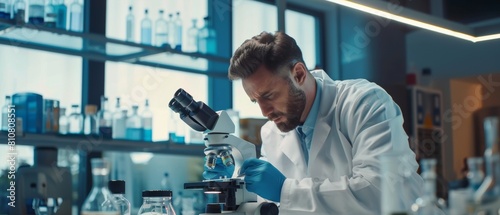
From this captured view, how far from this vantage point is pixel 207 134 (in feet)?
6.55

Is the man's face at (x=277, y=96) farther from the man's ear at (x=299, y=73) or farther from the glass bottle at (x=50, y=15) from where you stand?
the glass bottle at (x=50, y=15)

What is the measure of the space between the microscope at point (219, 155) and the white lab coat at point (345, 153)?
0.50 ft

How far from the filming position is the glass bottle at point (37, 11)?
3.07 m

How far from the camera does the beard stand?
225cm

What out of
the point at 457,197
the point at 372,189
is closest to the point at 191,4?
the point at 372,189

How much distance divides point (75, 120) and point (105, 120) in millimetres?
161

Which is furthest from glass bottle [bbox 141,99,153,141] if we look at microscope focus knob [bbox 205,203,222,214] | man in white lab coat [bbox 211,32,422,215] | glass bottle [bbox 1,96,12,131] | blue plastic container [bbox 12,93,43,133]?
microscope focus knob [bbox 205,203,222,214]

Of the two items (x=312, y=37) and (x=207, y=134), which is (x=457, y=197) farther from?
(x=312, y=37)

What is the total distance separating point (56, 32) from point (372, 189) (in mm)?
1804

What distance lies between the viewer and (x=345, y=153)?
2.19 meters

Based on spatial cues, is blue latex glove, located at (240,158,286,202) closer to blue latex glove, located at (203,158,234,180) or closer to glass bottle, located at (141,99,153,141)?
blue latex glove, located at (203,158,234,180)

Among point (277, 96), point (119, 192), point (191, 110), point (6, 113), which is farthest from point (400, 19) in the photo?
point (6, 113)

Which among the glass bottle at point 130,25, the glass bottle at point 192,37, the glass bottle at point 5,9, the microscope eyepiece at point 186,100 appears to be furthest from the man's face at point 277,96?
the glass bottle at point 192,37

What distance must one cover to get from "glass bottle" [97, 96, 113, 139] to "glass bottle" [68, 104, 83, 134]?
0.33ft
